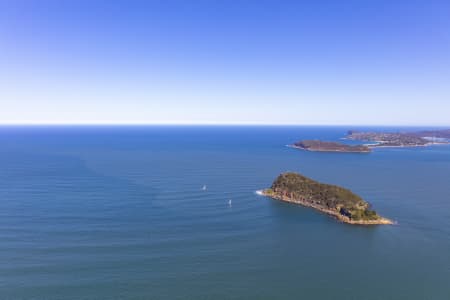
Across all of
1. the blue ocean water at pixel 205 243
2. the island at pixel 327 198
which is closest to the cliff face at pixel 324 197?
the island at pixel 327 198

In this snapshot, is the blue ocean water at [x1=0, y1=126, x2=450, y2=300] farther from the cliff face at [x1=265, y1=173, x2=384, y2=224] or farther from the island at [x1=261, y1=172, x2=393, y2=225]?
the cliff face at [x1=265, y1=173, x2=384, y2=224]

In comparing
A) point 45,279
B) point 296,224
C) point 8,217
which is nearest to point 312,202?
point 296,224

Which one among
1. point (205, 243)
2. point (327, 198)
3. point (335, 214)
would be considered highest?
point (327, 198)

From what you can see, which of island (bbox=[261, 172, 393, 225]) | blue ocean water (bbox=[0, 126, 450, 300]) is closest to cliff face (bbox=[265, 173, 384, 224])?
island (bbox=[261, 172, 393, 225])

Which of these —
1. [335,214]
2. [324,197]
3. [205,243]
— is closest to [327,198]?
[324,197]

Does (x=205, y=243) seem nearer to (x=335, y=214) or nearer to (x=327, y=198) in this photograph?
(x=335, y=214)

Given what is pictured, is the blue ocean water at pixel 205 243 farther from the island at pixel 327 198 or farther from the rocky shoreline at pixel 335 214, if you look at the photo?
the island at pixel 327 198

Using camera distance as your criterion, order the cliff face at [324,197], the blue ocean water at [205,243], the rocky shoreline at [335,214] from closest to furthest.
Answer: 1. the blue ocean water at [205,243]
2. the rocky shoreline at [335,214]
3. the cliff face at [324,197]
